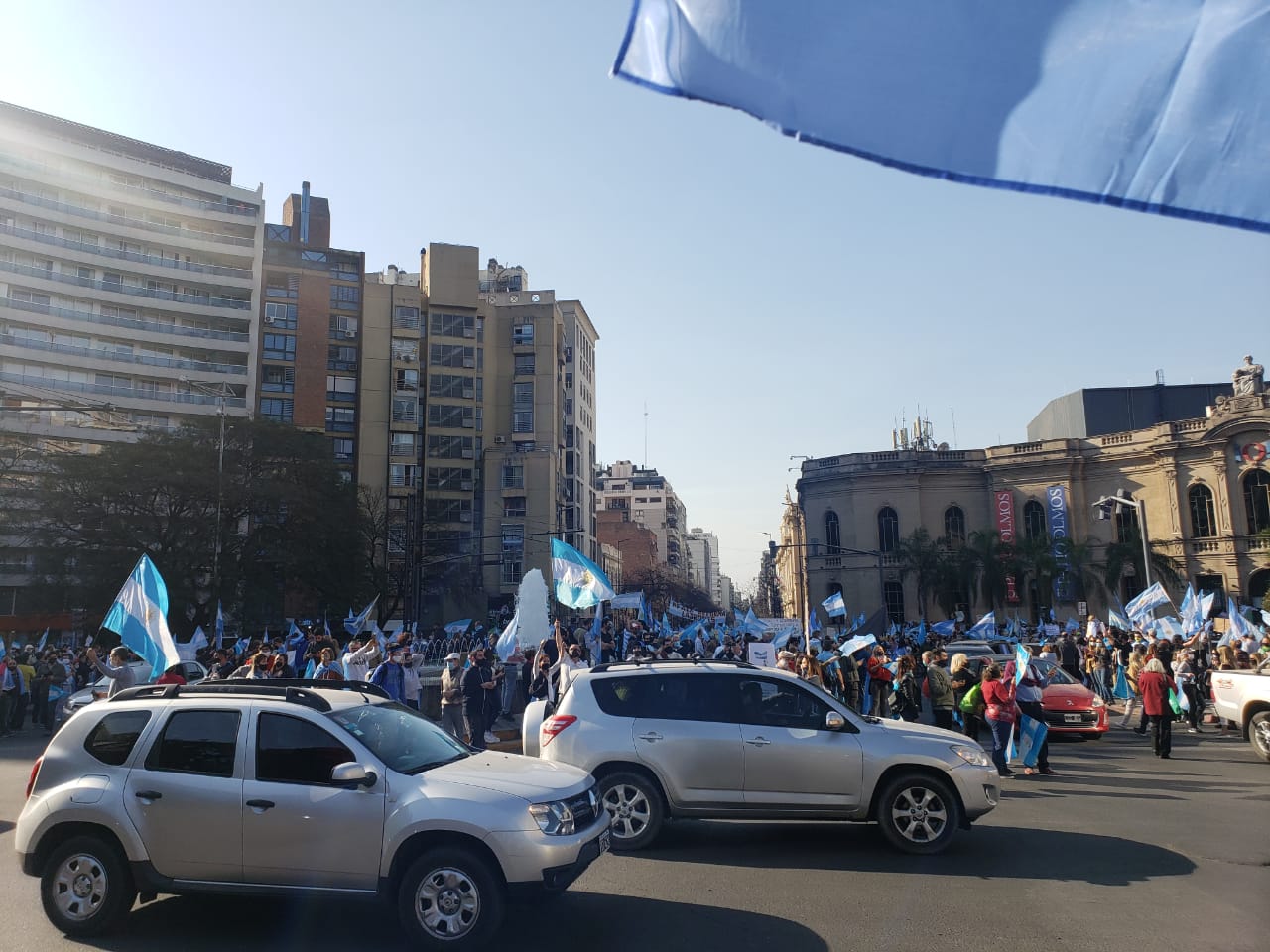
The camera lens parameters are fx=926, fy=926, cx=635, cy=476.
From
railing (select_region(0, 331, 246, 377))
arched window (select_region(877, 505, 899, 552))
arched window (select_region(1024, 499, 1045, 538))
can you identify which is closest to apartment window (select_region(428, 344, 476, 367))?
railing (select_region(0, 331, 246, 377))

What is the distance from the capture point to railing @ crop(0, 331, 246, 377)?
5744 centimetres

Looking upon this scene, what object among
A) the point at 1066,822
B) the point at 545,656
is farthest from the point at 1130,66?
the point at 545,656

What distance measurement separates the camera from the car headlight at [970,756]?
27.9 ft

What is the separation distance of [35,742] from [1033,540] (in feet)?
190

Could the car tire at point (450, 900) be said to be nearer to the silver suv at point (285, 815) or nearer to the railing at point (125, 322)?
the silver suv at point (285, 815)

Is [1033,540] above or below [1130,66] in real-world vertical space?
above

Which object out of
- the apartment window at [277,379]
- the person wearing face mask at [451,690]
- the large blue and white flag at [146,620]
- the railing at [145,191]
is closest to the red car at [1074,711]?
the person wearing face mask at [451,690]

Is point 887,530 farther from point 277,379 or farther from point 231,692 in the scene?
point 231,692

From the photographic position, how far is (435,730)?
7.42 meters

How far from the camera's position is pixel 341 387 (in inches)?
2776

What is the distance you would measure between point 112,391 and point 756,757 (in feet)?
204

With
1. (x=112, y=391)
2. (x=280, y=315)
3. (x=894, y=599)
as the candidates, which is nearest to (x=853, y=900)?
(x=112, y=391)

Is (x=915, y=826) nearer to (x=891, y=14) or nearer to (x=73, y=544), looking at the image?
(x=891, y=14)

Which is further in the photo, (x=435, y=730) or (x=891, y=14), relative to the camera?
(x=435, y=730)
